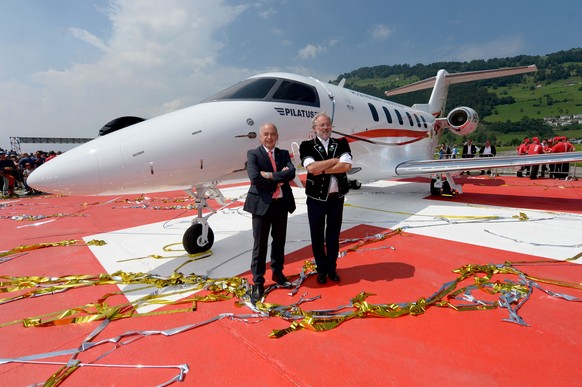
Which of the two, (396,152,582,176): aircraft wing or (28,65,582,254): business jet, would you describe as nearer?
(28,65,582,254): business jet

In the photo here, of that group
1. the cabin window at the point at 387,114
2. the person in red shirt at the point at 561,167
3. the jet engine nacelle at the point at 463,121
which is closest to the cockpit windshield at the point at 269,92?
the cabin window at the point at 387,114

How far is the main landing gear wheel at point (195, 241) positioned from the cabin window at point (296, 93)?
2.39 m

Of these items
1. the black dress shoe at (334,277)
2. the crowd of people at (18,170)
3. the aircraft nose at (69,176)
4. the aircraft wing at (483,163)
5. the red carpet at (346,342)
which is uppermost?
the crowd of people at (18,170)

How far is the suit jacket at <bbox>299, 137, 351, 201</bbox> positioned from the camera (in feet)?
10.2

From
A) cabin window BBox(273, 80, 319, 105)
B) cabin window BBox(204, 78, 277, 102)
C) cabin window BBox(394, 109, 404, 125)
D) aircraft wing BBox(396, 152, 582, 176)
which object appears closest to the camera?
cabin window BBox(204, 78, 277, 102)

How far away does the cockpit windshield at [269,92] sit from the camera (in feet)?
14.6

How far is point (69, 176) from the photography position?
2.95 metres

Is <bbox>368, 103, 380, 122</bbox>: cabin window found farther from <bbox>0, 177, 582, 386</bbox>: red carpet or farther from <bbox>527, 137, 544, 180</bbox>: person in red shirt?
<bbox>527, 137, 544, 180</bbox>: person in red shirt

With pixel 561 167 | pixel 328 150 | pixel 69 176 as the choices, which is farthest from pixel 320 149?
pixel 561 167

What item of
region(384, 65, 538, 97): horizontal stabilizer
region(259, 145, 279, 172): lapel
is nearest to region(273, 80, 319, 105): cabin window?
region(259, 145, 279, 172): lapel

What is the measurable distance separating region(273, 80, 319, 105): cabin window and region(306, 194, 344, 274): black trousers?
225 cm

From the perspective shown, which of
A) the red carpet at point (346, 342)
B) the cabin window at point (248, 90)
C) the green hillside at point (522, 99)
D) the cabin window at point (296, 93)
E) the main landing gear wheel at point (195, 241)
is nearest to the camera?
the red carpet at point (346, 342)

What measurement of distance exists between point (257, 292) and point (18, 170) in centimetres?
1948

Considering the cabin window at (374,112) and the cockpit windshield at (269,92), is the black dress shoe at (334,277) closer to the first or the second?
the cockpit windshield at (269,92)
